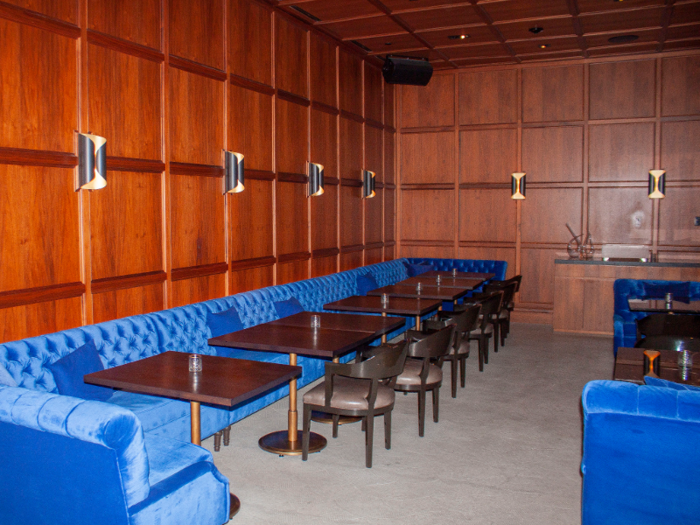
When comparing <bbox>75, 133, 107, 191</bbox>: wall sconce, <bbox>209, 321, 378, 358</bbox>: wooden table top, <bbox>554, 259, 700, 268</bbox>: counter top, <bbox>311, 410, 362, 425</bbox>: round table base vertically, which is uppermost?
<bbox>75, 133, 107, 191</bbox>: wall sconce

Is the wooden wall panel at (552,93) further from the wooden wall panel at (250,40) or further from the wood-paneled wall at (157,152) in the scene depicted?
the wooden wall panel at (250,40)

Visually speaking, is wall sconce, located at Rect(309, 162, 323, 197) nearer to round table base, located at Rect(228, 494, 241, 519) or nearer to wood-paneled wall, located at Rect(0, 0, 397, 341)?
wood-paneled wall, located at Rect(0, 0, 397, 341)

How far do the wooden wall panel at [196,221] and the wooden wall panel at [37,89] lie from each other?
1133 mm

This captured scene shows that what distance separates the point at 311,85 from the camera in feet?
23.6

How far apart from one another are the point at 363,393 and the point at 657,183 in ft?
21.7

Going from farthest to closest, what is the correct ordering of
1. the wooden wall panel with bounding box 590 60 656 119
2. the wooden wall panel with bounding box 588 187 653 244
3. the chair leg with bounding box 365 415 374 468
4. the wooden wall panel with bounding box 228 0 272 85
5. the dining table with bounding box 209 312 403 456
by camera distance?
the wooden wall panel with bounding box 588 187 653 244 < the wooden wall panel with bounding box 590 60 656 119 < the wooden wall panel with bounding box 228 0 272 85 < the dining table with bounding box 209 312 403 456 < the chair leg with bounding box 365 415 374 468

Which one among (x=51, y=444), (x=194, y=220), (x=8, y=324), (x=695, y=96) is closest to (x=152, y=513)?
(x=51, y=444)

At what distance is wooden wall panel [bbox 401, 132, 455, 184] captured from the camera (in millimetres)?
9922

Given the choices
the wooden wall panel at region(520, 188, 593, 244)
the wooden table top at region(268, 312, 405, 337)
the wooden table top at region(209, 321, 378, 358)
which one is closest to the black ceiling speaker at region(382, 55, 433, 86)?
the wooden wall panel at region(520, 188, 593, 244)

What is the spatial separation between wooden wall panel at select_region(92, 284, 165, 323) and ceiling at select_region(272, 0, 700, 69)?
3.38 metres

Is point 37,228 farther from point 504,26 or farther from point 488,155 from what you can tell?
point 488,155

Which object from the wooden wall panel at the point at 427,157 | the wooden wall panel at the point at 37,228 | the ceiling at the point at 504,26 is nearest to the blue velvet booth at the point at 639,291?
the ceiling at the point at 504,26

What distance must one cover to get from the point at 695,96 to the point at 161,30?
7398mm

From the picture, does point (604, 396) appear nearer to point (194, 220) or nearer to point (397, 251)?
point (194, 220)
